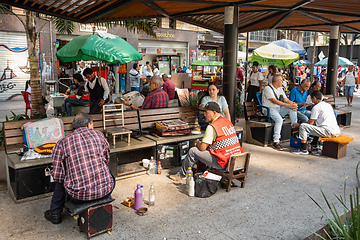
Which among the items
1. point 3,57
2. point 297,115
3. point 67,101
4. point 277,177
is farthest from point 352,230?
point 3,57

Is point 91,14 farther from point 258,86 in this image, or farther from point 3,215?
point 258,86

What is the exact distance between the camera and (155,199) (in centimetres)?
483

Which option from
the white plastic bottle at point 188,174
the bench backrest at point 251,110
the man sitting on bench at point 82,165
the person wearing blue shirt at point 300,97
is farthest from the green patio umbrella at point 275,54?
the man sitting on bench at point 82,165

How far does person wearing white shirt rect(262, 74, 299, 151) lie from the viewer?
25.7 feet

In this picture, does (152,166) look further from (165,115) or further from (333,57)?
(333,57)

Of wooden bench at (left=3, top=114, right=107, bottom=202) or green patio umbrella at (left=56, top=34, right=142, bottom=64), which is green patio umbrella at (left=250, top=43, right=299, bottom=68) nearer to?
green patio umbrella at (left=56, top=34, right=142, bottom=64)

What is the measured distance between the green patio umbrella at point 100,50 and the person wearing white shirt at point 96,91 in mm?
525

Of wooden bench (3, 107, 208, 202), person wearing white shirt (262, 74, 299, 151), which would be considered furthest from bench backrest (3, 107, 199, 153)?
person wearing white shirt (262, 74, 299, 151)

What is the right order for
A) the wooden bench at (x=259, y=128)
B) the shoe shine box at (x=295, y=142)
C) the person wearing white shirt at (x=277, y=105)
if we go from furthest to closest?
the wooden bench at (x=259, y=128) < the person wearing white shirt at (x=277, y=105) < the shoe shine box at (x=295, y=142)

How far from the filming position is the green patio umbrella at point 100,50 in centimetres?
852

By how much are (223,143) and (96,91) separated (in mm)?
4783

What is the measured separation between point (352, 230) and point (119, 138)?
4.32 m

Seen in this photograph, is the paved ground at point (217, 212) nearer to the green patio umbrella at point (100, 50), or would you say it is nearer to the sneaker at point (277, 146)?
the sneaker at point (277, 146)

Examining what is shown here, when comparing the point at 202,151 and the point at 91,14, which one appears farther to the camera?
the point at 91,14
